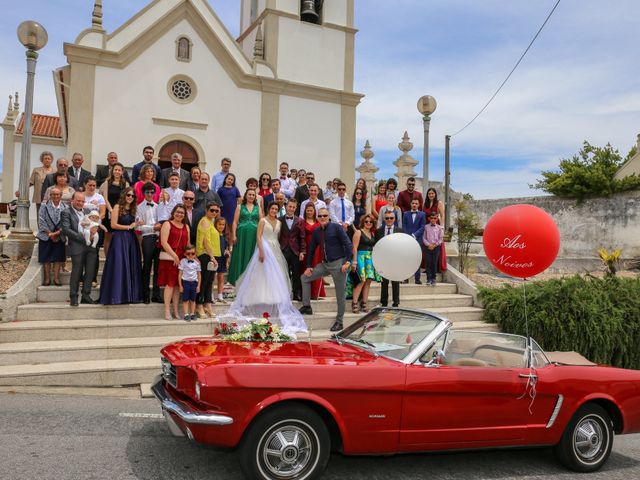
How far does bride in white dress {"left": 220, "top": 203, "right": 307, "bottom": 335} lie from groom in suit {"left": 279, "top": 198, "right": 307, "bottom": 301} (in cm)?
59

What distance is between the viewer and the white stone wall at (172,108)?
1828 centimetres

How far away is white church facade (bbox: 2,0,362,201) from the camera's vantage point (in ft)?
59.6

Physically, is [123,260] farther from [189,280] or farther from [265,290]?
[265,290]

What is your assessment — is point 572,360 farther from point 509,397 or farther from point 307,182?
point 307,182

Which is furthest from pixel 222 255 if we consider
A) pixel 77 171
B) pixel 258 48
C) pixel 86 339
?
pixel 258 48

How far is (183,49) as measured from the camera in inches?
778

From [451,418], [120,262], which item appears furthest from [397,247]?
[120,262]

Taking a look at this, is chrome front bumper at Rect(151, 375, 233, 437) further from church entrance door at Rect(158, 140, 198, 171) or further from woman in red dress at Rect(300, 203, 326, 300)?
church entrance door at Rect(158, 140, 198, 171)

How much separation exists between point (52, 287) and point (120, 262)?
1.25 m

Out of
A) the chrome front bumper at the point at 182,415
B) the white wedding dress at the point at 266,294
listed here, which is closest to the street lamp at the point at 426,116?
the white wedding dress at the point at 266,294

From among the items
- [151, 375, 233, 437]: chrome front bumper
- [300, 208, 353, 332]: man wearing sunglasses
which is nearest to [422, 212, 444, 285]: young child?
[300, 208, 353, 332]: man wearing sunglasses

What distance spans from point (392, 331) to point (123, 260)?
5.32 metres

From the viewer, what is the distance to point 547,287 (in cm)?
1113

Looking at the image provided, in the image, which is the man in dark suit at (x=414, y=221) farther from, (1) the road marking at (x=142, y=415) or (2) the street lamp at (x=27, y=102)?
(2) the street lamp at (x=27, y=102)
